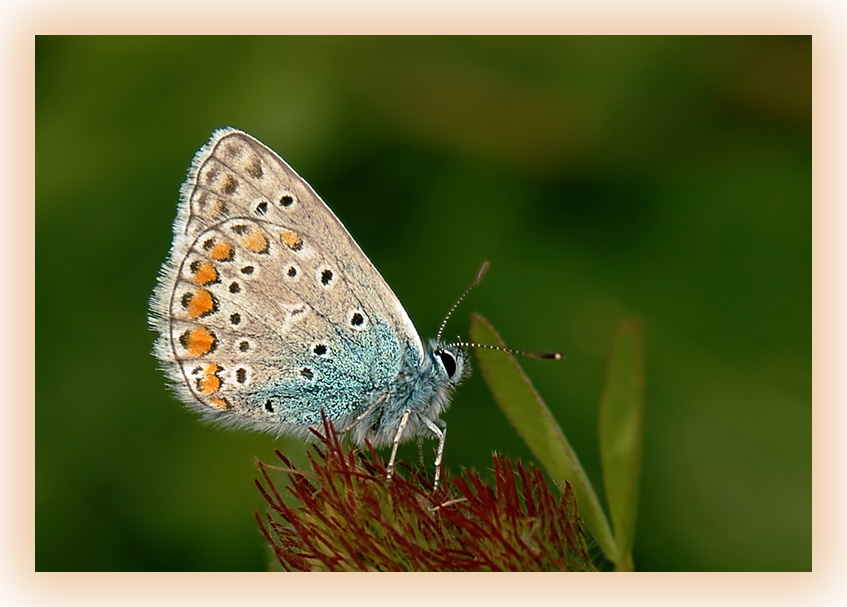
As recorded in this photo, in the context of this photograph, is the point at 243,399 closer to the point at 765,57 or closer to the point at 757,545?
the point at 757,545

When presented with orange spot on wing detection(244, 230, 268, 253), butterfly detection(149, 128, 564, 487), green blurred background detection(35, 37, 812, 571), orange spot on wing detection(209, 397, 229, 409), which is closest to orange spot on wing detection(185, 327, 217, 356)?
butterfly detection(149, 128, 564, 487)

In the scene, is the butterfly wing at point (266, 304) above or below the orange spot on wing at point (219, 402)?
above

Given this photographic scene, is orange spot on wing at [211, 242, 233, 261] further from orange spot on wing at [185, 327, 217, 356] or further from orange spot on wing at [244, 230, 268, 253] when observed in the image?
orange spot on wing at [185, 327, 217, 356]

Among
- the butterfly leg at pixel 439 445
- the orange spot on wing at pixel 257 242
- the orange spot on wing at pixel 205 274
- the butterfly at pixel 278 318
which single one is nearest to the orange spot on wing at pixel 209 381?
the butterfly at pixel 278 318

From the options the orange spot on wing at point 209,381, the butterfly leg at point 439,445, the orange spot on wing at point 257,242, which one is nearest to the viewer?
the butterfly leg at point 439,445

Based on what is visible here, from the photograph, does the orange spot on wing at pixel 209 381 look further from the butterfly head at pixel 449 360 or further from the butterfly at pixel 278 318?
the butterfly head at pixel 449 360
